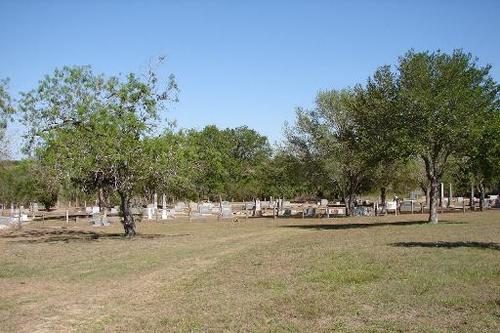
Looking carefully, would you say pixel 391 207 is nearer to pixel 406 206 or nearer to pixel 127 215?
pixel 406 206

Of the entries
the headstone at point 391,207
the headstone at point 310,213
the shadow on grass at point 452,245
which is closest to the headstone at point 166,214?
the headstone at point 310,213

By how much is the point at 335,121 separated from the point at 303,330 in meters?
43.0

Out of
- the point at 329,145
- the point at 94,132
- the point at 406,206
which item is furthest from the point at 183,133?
the point at 406,206

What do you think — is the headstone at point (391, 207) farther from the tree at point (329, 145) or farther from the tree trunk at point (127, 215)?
the tree trunk at point (127, 215)

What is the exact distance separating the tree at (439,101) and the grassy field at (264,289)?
1222 cm

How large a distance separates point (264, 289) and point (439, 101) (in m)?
22.7

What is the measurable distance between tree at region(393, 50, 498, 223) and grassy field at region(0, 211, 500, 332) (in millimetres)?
12223

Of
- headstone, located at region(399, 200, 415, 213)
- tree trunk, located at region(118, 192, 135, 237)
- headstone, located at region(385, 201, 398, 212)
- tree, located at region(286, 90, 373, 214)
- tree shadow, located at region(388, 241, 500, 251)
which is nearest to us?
tree shadow, located at region(388, 241, 500, 251)

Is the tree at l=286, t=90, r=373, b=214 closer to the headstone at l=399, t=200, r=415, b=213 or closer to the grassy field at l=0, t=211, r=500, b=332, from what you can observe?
the headstone at l=399, t=200, r=415, b=213

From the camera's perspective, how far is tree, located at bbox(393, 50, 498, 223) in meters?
31.7

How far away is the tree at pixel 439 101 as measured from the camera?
31.7m

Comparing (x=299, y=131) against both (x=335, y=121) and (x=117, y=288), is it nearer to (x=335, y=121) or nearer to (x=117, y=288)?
(x=335, y=121)

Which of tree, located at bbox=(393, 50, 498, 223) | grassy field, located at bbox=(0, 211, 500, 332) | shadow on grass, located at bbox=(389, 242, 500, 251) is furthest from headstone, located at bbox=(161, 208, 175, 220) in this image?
shadow on grass, located at bbox=(389, 242, 500, 251)

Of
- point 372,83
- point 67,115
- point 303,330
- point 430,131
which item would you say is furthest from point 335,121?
point 303,330
